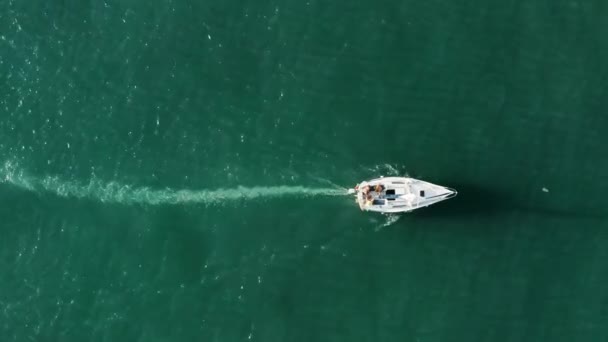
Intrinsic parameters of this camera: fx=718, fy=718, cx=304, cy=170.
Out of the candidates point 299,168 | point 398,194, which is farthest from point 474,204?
point 299,168

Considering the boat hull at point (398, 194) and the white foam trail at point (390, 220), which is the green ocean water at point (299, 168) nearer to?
the white foam trail at point (390, 220)

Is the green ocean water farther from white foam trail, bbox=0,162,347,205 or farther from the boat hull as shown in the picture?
the boat hull

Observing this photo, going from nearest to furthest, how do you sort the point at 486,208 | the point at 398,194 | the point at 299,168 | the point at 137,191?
the point at 398,194 → the point at 486,208 → the point at 299,168 → the point at 137,191

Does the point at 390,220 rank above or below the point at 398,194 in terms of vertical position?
below

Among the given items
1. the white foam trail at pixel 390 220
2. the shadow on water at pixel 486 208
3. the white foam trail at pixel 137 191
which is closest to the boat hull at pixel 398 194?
the white foam trail at pixel 390 220

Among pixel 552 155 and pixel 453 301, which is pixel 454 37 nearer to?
pixel 552 155

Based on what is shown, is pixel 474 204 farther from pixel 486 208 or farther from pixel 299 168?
pixel 299 168
